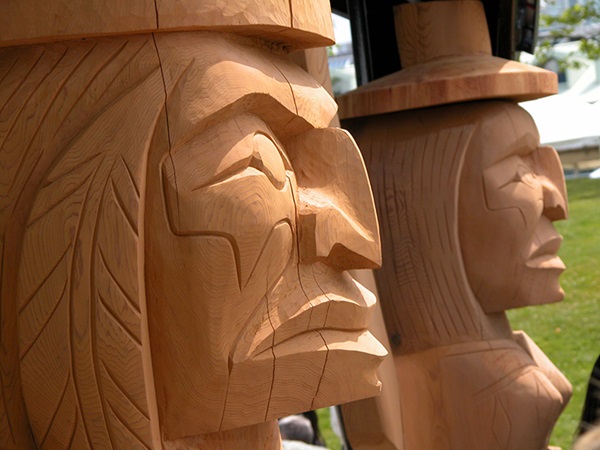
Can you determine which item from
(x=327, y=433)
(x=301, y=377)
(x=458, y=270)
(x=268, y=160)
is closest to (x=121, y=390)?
(x=301, y=377)

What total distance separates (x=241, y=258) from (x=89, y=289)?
213 millimetres

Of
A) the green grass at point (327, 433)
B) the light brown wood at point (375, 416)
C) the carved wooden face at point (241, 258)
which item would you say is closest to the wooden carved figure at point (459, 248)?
the light brown wood at point (375, 416)

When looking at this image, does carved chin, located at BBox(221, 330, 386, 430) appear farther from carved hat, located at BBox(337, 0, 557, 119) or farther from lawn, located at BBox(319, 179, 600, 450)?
lawn, located at BBox(319, 179, 600, 450)

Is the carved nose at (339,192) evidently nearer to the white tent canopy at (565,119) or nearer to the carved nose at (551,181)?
the carved nose at (551,181)

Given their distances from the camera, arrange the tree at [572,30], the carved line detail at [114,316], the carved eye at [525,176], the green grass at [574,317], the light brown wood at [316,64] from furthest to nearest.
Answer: the tree at [572,30] → the green grass at [574,317] → the carved eye at [525,176] → the light brown wood at [316,64] → the carved line detail at [114,316]

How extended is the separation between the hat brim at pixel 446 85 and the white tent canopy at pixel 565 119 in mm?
6012

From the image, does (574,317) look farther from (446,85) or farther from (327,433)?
(446,85)

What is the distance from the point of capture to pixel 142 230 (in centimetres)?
133

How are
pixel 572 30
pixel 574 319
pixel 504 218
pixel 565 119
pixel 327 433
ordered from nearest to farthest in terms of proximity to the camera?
1. pixel 504 218
2. pixel 327 433
3. pixel 574 319
4. pixel 565 119
5. pixel 572 30

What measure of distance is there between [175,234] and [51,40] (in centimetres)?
32

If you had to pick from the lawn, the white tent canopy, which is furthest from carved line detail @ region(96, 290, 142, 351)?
the white tent canopy

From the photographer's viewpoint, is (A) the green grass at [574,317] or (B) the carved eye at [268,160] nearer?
(B) the carved eye at [268,160]

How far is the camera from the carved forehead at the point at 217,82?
1.35m

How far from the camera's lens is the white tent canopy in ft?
28.8
